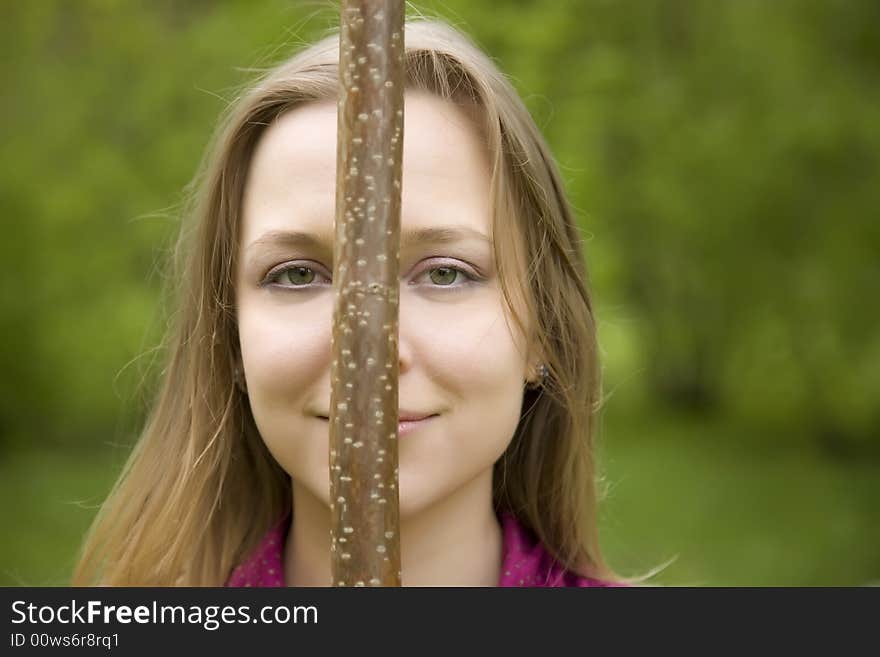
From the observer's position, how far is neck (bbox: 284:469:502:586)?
228 cm

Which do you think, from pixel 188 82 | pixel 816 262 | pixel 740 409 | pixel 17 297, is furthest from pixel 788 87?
pixel 17 297

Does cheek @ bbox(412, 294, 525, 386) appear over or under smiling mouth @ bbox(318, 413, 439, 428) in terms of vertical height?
over

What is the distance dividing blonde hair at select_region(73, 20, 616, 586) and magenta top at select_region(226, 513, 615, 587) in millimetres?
50

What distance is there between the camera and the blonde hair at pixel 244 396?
2.26 m

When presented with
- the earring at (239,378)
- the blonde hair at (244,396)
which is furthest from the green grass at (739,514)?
the earring at (239,378)

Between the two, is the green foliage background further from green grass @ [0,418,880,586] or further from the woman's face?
the woman's face

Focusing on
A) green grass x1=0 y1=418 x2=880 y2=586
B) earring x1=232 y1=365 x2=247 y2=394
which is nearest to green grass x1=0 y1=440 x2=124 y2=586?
green grass x1=0 y1=418 x2=880 y2=586

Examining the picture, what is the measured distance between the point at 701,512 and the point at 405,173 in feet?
34.6

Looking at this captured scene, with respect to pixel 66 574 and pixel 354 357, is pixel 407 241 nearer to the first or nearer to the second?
pixel 354 357

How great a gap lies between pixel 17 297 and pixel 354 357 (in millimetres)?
12203

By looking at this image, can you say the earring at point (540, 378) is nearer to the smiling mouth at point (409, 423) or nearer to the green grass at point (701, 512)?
the smiling mouth at point (409, 423)

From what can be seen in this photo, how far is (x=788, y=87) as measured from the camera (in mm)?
12508

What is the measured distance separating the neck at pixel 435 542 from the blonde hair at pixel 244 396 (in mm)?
202

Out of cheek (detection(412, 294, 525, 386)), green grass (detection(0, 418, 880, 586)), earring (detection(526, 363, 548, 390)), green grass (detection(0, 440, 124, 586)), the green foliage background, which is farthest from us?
the green foliage background
